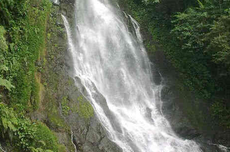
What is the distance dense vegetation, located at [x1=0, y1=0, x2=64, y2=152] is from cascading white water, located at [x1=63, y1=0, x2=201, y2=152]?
87.5 inches

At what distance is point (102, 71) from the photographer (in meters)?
11.0

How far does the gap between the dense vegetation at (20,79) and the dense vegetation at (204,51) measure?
7734 mm

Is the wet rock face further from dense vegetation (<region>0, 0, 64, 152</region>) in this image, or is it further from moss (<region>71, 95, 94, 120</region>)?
dense vegetation (<region>0, 0, 64, 152</region>)

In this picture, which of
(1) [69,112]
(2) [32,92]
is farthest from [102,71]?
(2) [32,92]

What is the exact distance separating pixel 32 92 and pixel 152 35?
933cm

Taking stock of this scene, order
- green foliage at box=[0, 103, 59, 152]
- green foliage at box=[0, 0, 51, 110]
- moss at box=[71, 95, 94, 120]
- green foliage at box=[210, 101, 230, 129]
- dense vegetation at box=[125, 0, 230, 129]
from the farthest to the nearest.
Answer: green foliage at box=[210, 101, 230, 129]
dense vegetation at box=[125, 0, 230, 129]
moss at box=[71, 95, 94, 120]
green foliage at box=[0, 0, 51, 110]
green foliage at box=[0, 103, 59, 152]

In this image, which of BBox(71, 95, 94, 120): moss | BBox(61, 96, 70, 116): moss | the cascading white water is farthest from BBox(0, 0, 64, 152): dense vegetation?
the cascading white water

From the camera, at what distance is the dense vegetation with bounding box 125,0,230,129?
36.7 ft

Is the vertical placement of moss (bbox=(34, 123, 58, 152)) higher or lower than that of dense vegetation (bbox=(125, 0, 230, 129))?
lower

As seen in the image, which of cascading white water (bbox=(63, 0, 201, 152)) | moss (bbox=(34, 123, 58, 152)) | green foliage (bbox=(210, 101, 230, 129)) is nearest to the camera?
moss (bbox=(34, 123, 58, 152))

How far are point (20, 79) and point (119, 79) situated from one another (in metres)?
5.40

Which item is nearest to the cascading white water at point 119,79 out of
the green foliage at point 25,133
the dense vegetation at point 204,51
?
the dense vegetation at point 204,51

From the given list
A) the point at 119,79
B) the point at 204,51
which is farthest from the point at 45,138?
the point at 204,51

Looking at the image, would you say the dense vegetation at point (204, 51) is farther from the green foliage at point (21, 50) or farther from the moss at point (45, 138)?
the moss at point (45, 138)
